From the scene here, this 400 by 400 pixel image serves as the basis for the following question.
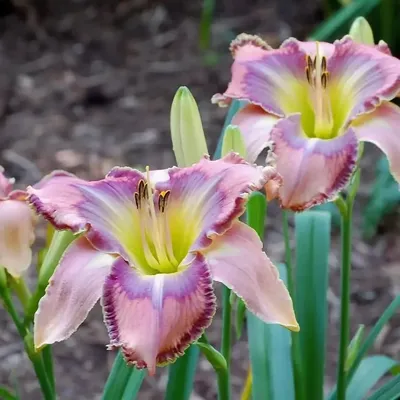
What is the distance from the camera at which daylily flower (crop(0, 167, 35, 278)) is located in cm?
69

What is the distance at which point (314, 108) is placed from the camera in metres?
0.77

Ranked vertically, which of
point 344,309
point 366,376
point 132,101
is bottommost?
point 366,376

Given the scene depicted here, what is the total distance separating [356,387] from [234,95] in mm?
466

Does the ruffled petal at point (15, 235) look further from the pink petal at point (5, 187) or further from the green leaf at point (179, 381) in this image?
the green leaf at point (179, 381)

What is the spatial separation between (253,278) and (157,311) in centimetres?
8

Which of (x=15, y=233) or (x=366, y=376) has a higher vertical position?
(x=15, y=233)

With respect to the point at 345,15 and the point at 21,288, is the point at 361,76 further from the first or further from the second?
the point at 345,15

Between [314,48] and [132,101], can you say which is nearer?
[314,48]

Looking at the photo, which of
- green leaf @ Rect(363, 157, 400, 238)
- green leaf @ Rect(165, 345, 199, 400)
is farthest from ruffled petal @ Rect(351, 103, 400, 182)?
green leaf @ Rect(363, 157, 400, 238)

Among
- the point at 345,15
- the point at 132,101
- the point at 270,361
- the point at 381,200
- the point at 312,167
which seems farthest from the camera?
the point at 132,101

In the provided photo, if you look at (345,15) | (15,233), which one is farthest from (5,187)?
(345,15)

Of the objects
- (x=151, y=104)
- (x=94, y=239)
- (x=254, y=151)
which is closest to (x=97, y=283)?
(x=94, y=239)

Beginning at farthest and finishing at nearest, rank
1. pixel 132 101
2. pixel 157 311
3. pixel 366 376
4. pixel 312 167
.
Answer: pixel 132 101 → pixel 366 376 → pixel 312 167 → pixel 157 311

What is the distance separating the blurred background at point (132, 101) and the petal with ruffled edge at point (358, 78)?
0.86 m
